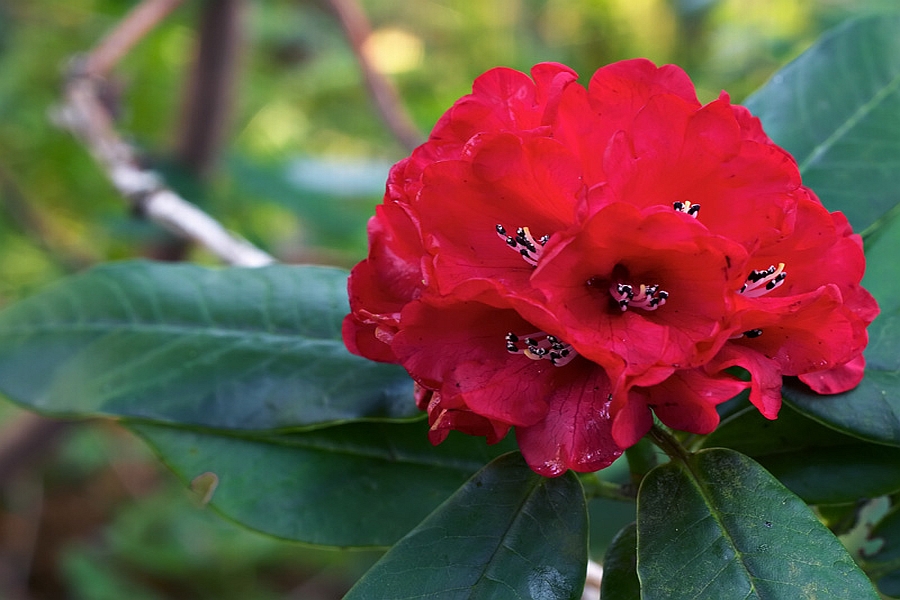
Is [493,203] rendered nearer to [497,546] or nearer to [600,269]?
[600,269]

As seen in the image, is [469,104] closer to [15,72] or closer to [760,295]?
[760,295]

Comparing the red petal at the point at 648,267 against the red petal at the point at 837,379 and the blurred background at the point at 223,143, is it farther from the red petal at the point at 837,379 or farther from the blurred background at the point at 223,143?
the blurred background at the point at 223,143

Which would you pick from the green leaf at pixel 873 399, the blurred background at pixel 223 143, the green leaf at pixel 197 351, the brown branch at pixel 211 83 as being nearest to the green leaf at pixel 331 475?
the green leaf at pixel 197 351

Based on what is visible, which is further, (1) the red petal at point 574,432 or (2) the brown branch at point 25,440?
(2) the brown branch at point 25,440

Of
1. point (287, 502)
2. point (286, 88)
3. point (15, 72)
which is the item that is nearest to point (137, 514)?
point (15, 72)

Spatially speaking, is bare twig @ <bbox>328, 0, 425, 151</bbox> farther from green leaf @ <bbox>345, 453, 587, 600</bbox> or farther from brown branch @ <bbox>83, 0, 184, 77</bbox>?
green leaf @ <bbox>345, 453, 587, 600</bbox>

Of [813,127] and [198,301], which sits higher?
[813,127]

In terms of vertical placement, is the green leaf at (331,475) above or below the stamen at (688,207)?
below
